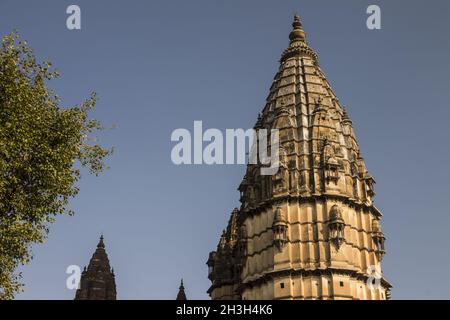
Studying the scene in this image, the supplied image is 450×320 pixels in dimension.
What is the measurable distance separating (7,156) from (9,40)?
4.46m

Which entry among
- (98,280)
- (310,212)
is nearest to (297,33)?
(310,212)

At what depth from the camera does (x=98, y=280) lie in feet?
193

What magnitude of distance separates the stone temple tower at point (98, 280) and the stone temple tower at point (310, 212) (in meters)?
14.9

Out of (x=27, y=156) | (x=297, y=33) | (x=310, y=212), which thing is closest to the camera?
(x=27, y=156)

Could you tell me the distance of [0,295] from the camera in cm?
1961

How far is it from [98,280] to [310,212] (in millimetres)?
26078

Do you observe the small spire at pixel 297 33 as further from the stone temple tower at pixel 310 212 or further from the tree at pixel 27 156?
the tree at pixel 27 156

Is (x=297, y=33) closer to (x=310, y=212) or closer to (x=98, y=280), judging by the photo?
(x=310, y=212)

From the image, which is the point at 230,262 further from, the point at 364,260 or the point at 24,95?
the point at 24,95

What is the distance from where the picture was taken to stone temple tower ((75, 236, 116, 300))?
58.2 meters

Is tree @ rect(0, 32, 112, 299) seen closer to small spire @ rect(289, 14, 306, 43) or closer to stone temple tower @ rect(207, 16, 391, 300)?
stone temple tower @ rect(207, 16, 391, 300)

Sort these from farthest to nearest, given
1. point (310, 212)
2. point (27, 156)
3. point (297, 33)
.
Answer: point (297, 33), point (310, 212), point (27, 156)

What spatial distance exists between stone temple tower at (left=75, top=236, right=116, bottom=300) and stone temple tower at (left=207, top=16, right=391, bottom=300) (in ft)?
48.9
